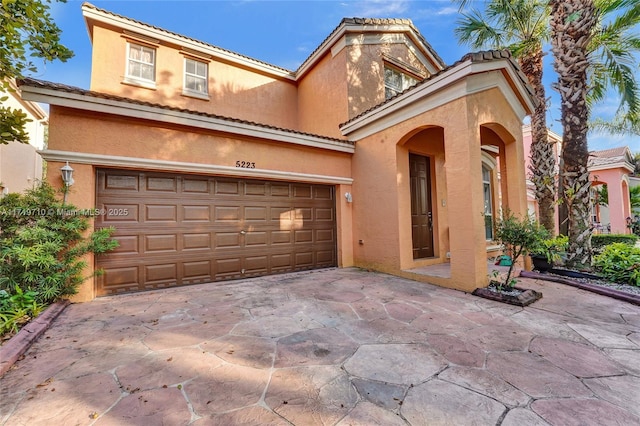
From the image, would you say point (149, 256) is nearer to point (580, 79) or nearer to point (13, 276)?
point (13, 276)

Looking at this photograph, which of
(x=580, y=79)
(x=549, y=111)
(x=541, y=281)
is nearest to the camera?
(x=541, y=281)

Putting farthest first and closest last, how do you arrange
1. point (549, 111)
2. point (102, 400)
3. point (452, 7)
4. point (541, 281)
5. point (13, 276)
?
point (549, 111)
point (452, 7)
point (541, 281)
point (13, 276)
point (102, 400)

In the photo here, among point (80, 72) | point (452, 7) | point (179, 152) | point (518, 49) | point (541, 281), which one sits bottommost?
point (541, 281)

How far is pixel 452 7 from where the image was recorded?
8.09 m

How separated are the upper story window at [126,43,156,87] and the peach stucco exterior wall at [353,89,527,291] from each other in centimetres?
734

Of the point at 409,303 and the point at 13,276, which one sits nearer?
the point at 13,276

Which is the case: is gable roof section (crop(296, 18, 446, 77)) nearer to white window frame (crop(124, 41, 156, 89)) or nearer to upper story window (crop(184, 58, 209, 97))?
upper story window (crop(184, 58, 209, 97))

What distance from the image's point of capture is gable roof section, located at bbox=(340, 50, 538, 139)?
16.4ft

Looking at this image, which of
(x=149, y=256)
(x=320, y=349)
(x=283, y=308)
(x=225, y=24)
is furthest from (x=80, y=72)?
(x=320, y=349)

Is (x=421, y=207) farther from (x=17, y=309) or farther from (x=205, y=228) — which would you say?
(x=17, y=309)

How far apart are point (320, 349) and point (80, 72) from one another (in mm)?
10882

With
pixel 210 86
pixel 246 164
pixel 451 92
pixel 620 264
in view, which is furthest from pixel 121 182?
pixel 620 264

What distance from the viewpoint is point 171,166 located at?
5.39 m

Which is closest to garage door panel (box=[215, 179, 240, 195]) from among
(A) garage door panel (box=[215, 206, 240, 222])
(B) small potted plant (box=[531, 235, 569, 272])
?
(A) garage door panel (box=[215, 206, 240, 222])
